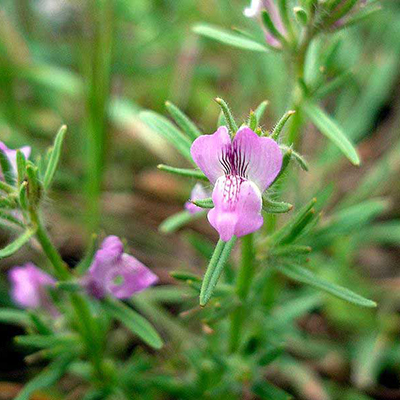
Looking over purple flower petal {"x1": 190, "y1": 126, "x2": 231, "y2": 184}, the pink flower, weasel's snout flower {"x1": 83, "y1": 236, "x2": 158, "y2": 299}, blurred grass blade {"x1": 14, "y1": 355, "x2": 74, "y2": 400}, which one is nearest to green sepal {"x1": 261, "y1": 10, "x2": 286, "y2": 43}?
the pink flower

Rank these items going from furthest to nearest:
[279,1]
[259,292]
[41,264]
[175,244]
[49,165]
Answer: [175,244] < [41,264] < [259,292] < [279,1] < [49,165]

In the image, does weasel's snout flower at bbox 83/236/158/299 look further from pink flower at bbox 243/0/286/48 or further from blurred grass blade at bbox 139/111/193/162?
pink flower at bbox 243/0/286/48

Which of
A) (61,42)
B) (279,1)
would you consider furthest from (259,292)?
(61,42)

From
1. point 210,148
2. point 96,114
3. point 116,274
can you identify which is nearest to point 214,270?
point 210,148

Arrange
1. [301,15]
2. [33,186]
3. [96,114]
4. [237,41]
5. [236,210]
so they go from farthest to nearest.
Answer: [96,114]
[237,41]
[301,15]
[33,186]
[236,210]

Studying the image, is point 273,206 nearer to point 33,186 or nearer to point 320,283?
point 320,283

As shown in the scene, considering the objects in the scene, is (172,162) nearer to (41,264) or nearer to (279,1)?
(41,264)
